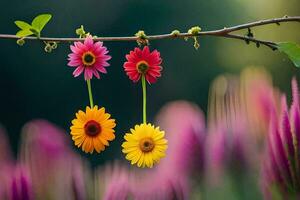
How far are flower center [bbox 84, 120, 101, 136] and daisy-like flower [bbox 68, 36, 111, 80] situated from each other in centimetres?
16

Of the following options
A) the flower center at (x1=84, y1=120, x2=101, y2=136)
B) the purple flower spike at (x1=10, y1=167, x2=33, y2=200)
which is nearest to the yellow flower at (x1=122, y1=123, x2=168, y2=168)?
the flower center at (x1=84, y1=120, x2=101, y2=136)

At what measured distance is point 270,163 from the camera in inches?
85.8

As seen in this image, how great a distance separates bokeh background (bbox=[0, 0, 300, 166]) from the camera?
2.04 metres

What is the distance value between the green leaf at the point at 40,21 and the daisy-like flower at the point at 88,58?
0.13 meters

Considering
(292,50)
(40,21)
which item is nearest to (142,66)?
(40,21)

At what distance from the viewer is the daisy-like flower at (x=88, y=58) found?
1985 millimetres

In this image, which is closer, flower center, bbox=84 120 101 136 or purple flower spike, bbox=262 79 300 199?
flower center, bbox=84 120 101 136

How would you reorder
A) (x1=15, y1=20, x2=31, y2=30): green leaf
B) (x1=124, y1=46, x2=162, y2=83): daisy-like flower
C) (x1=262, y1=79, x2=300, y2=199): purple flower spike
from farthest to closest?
(x1=262, y1=79, x2=300, y2=199): purple flower spike → (x1=124, y1=46, x2=162, y2=83): daisy-like flower → (x1=15, y1=20, x2=31, y2=30): green leaf

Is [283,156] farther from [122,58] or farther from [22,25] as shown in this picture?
[22,25]

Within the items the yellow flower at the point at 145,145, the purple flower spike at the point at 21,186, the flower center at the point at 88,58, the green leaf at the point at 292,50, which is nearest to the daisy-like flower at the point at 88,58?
the flower center at the point at 88,58

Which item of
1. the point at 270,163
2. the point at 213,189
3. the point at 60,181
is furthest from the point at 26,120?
the point at 270,163

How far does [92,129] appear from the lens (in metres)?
1.97

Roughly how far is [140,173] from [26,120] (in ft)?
1.47

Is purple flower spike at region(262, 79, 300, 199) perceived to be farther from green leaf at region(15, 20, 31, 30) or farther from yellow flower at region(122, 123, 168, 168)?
green leaf at region(15, 20, 31, 30)
